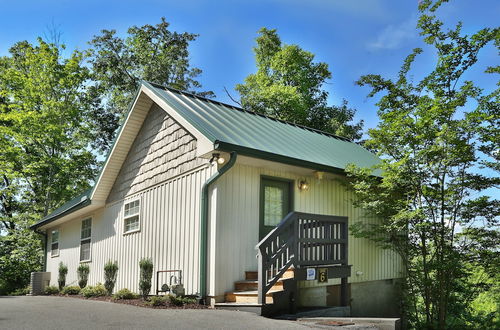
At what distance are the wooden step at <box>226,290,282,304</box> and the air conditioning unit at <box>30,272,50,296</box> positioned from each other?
11.0m

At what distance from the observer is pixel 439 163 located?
954cm

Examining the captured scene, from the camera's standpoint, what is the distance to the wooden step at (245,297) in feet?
26.0

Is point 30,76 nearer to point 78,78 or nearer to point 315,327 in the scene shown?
point 78,78

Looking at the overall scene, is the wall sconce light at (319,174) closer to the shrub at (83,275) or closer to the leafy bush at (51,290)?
the shrub at (83,275)

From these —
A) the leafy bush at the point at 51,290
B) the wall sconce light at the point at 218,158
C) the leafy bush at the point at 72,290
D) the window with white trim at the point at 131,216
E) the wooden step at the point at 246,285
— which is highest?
the wall sconce light at the point at 218,158

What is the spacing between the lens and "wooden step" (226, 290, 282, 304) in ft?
26.0

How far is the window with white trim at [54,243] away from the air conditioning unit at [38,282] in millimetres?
985

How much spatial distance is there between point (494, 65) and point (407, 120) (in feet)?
7.96

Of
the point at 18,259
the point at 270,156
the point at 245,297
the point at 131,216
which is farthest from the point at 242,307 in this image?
the point at 18,259

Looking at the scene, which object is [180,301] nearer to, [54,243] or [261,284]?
[261,284]

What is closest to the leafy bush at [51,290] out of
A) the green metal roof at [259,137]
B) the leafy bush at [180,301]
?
the green metal roof at [259,137]

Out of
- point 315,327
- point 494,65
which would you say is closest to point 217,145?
point 315,327

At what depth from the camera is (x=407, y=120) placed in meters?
9.42

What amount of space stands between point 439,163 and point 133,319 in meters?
6.52
